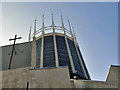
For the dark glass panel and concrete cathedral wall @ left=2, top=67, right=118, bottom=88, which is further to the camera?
the dark glass panel

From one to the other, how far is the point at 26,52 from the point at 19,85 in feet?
35.6

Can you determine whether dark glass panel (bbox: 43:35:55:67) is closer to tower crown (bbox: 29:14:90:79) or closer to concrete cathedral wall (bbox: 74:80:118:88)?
tower crown (bbox: 29:14:90:79)

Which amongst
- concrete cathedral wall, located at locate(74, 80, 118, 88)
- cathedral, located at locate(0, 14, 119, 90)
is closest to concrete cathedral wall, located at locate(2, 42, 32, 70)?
cathedral, located at locate(0, 14, 119, 90)

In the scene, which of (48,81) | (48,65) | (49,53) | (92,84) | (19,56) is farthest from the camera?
(49,53)

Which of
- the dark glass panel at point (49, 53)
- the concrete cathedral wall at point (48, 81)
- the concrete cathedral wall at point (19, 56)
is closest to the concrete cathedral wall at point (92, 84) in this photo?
the concrete cathedral wall at point (48, 81)

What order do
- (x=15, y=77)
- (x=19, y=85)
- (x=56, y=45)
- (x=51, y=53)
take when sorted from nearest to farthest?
(x=19, y=85)
(x=15, y=77)
(x=51, y=53)
(x=56, y=45)

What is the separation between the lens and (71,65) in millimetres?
22281

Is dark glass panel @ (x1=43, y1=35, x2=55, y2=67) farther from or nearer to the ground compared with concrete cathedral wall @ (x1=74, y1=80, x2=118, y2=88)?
farther from the ground

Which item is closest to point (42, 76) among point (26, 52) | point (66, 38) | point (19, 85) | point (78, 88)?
point (19, 85)

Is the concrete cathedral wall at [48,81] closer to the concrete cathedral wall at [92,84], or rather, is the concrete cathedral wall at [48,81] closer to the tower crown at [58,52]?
the concrete cathedral wall at [92,84]

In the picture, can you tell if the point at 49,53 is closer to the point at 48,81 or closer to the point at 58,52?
the point at 58,52

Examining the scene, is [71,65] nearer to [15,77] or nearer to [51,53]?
[51,53]

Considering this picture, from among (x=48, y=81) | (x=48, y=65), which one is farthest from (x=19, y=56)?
(x=48, y=81)

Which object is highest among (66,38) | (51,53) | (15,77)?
(66,38)
